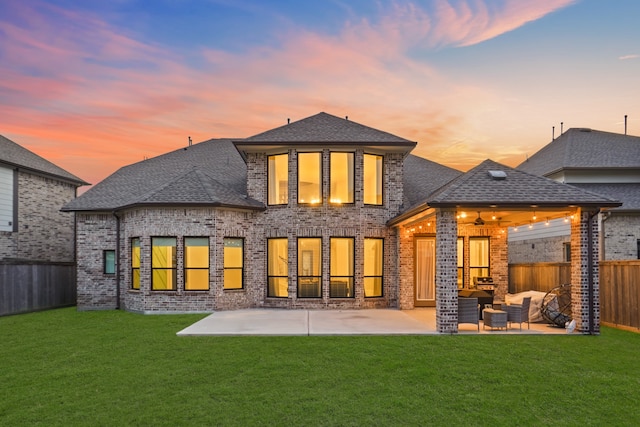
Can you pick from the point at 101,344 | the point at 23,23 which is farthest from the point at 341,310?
the point at 23,23

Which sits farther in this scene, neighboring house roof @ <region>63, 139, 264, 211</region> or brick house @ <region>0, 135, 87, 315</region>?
brick house @ <region>0, 135, 87, 315</region>

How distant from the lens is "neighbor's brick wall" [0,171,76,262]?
62.6ft

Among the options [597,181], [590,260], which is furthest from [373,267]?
[597,181]

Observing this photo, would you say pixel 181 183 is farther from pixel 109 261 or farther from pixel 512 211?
pixel 512 211

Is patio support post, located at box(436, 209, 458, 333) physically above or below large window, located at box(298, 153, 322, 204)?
below

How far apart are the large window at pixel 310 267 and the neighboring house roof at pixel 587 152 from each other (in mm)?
12311

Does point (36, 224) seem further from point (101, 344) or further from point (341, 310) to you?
point (341, 310)

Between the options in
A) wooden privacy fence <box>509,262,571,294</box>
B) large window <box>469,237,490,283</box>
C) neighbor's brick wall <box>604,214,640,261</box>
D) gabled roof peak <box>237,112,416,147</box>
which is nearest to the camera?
wooden privacy fence <box>509,262,571,294</box>

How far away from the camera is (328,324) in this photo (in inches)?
476

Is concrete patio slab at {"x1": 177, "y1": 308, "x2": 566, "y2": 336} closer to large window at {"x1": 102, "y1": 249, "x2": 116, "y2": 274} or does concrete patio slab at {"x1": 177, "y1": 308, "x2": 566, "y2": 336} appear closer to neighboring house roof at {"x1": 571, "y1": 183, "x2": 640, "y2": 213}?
large window at {"x1": 102, "y1": 249, "x2": 116, "y2": 274}

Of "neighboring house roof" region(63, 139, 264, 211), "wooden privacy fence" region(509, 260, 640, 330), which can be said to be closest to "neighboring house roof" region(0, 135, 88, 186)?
"neighboring house roof" region(63, 139, 264, 211)

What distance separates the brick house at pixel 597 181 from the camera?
17656 mm

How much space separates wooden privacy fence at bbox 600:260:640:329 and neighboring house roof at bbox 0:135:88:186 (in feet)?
73.5

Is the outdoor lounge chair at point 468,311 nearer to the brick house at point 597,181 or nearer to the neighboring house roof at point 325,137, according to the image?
the neighboring house roof at point 325,137
